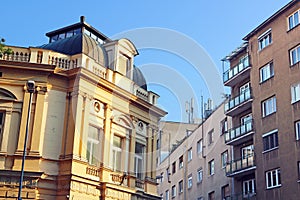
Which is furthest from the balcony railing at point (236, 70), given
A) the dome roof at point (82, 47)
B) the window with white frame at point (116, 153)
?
the window with white frame at point (116, 153)

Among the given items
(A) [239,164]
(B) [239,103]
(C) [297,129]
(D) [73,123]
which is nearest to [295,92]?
(C) [297,129]

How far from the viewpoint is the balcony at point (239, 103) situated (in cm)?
3462

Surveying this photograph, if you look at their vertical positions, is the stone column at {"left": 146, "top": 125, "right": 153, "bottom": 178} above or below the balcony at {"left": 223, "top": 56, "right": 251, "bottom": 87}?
below

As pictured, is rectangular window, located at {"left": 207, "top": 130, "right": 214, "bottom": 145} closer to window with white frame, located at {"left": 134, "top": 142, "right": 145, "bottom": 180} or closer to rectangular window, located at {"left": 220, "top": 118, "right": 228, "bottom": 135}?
rectangular window, located at {"left": 220, "top": 118, "right": 228, "bottom": 135}

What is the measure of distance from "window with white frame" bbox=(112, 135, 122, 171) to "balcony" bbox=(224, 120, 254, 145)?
11337mm

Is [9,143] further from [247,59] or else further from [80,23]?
[247,59]

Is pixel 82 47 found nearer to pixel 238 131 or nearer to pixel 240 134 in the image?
pixel 240 134

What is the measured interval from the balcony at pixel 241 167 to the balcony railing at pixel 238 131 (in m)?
1.93

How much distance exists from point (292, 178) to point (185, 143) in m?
25.2

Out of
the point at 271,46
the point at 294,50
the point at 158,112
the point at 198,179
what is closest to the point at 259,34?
the point at 271,46

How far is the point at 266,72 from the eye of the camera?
32812 millimetres

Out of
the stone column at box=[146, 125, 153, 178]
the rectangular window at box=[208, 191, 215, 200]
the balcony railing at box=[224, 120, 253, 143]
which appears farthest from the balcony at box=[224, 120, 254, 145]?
the stone column at box=[146, 125, 153, 178]

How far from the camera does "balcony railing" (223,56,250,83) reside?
3578 cm

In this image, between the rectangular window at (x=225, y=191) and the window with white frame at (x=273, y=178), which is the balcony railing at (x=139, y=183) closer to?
the window with white frame at (x=273, y=178)
